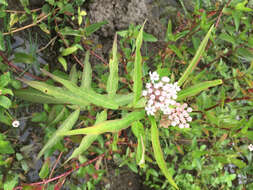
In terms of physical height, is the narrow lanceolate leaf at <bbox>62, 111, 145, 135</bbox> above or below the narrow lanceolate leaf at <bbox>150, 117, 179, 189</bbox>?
above

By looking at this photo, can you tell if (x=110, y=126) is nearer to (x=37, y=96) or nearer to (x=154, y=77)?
(x=154, y=77)

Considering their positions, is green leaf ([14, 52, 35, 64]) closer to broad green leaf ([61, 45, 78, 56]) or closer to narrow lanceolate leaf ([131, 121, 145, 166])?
broad green leaf ([61, 45, 78, 56])

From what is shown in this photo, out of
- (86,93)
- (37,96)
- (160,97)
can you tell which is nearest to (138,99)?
(160,97)

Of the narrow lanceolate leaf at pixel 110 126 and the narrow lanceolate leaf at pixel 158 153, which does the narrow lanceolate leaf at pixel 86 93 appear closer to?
the narrow lanceolate leaf at pixel 110 126

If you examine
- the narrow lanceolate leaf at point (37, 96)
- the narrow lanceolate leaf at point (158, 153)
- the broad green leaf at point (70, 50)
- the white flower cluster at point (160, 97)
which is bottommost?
the narrow lanceolate leaf at point (158, 153)

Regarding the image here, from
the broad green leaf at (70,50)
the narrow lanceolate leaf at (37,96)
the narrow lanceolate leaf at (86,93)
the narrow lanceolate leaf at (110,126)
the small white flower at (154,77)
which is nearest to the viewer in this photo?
the narrow lanceolate leaf at (110,126)

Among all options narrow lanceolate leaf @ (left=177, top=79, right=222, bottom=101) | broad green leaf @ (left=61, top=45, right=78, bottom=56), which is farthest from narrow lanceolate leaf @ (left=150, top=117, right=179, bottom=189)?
broad green leaf @ (left=61, top=45, right=78, bottom=56)

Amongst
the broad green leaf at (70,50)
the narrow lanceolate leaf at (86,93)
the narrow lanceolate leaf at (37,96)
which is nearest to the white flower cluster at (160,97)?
the narrow lanceolate leaf at (86,93)

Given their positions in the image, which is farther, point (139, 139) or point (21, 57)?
point (21, 57)

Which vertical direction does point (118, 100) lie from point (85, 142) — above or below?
above
